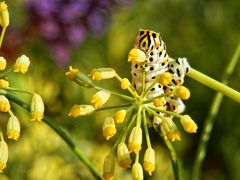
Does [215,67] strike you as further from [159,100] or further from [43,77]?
[159,100]

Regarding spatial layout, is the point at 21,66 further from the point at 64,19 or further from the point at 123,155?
the point at 64,19

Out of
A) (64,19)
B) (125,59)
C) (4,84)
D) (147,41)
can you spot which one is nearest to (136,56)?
(147,41)

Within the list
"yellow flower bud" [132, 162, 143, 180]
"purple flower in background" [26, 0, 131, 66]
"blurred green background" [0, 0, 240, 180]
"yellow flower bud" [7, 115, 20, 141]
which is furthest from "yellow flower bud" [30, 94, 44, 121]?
"purple flower in background" [26, 0, 131, 66]

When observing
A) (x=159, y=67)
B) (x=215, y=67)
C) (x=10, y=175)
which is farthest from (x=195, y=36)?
(x=159, y=67)

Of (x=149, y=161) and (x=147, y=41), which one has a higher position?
(x=147, y=41)

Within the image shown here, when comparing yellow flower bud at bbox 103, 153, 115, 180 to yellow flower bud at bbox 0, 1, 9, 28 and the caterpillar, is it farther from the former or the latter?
yellow flower bud at bbox 0, 1, 9, 28

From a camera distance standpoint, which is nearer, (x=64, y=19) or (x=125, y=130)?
(x=125, y=130)
